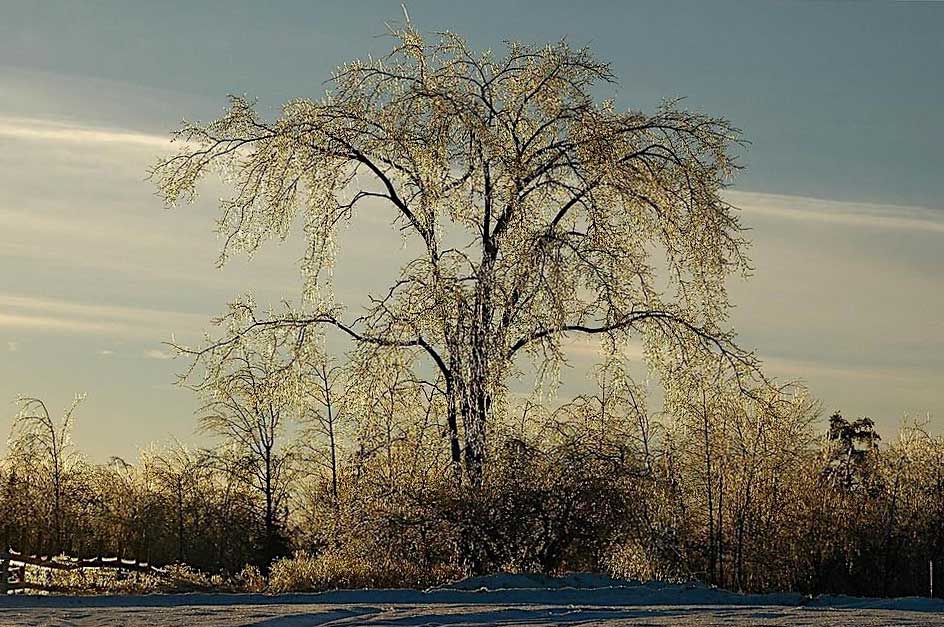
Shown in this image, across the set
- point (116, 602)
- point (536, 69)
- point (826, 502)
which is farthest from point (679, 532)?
point (116, 602)

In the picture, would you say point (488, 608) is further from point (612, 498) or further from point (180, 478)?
point (180, 478)

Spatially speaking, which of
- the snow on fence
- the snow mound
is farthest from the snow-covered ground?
the snow on fence

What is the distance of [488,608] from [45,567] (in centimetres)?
1461

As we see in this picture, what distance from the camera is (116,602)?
13484mm

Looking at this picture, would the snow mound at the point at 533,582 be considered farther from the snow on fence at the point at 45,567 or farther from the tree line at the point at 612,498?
the snow on fence at the point at 45,567

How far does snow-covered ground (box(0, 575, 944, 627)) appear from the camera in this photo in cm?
1090

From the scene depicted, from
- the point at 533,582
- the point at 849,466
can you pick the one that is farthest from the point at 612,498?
the point at 849,466

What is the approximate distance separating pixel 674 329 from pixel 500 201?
3.46 metres

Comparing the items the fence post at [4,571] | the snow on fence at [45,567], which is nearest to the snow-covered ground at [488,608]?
the snow on fence at [45,567]

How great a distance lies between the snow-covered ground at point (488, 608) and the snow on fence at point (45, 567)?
6228mm

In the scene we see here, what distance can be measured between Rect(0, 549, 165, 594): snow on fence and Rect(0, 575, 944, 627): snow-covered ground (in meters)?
6.23

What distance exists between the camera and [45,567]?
23.8 meters

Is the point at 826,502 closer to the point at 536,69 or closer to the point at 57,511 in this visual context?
the point at 536,69

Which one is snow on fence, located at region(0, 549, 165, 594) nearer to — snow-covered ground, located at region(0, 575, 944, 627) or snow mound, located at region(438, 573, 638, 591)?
snow-covered ground, located at region(0, 575, 944, 627)
